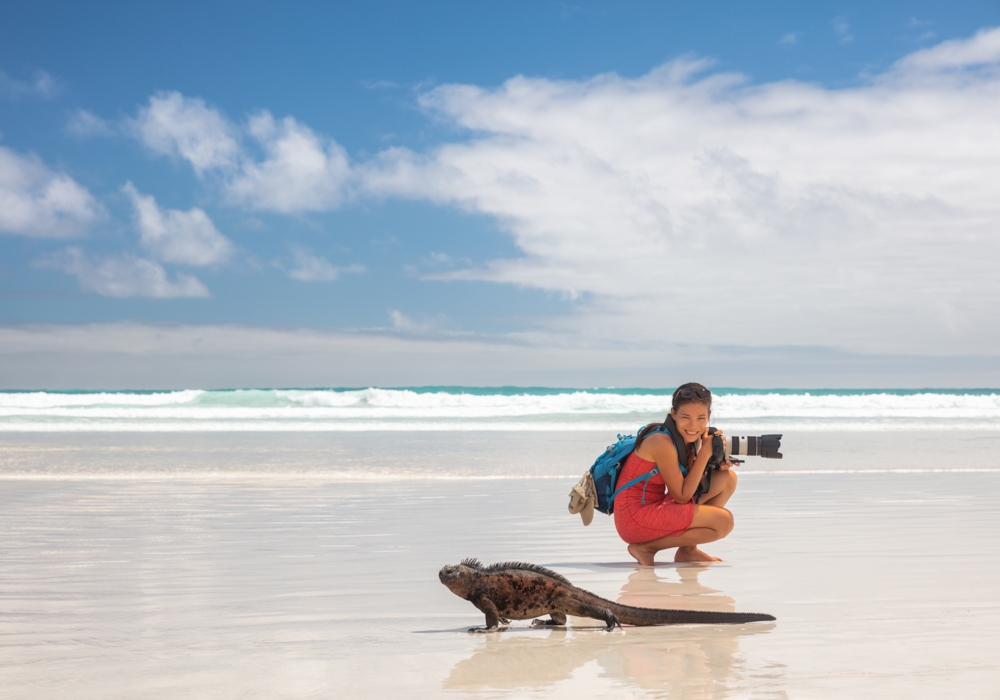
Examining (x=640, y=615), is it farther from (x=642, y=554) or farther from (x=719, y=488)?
(x=719, y=488)

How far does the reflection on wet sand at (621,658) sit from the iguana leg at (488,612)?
0.16 feet

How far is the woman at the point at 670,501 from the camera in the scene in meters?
5.09

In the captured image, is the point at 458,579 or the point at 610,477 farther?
the point at 610,477

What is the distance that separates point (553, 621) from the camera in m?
3.78

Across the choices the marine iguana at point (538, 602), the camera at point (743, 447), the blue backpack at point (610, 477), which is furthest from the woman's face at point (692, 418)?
the marine iguana at point (538, 602)

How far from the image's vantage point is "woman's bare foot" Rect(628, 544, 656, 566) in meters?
5.50

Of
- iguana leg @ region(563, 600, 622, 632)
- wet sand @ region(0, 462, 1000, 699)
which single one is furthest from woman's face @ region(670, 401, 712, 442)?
iguana leg @ region(563, 600, 622, 632)

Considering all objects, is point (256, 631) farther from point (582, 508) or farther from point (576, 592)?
point (582, 508)

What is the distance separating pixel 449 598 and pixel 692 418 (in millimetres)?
1828

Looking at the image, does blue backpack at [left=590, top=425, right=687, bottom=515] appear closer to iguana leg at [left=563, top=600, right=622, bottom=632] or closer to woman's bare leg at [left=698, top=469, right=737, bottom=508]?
woman's bare leg at [left=698, top=469, right=737, bottom=508]

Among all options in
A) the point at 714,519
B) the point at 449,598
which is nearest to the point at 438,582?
the point at 449,598

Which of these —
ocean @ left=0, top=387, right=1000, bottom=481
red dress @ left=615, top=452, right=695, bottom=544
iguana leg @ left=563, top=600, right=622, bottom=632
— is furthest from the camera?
ocean @ left=0, top=387, right=1000, bottom=481

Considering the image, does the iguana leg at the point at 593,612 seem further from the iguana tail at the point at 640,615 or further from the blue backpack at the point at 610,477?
the blue backpack at the point at 610,477

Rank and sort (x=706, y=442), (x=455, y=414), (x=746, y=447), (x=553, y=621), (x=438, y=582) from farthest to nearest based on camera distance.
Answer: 1. (x=455, y=414)
2. (x=746, y=447)
3. (x=706, y=442)
4. (x=438, y=582)
5. (x=553, y=621)
